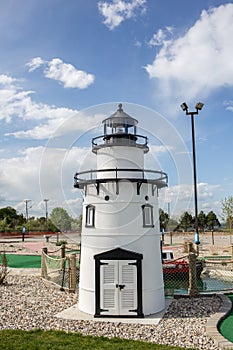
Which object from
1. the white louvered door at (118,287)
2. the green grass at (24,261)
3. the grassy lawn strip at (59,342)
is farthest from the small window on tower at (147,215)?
the green grass at (24,261)

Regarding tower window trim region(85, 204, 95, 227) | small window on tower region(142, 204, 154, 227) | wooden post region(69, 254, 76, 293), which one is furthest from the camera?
wooden post region(69, 254, 76, 293)

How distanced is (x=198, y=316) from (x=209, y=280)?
702 cm

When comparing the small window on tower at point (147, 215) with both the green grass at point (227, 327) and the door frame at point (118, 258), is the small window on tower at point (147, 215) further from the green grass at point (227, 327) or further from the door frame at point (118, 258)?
the green grass at point (227, 327)

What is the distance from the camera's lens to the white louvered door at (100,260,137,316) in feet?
31.5

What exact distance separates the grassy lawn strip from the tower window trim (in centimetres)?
317

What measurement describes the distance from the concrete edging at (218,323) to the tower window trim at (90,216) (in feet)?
13.1

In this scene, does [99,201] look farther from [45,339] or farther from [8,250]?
[8,250]

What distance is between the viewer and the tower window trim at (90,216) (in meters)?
10.2

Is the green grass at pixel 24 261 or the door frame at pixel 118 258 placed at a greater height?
the door frame at pixel 118 258

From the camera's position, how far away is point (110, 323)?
8.98 meters

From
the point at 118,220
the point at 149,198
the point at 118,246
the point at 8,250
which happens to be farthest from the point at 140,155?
the point at 8,250

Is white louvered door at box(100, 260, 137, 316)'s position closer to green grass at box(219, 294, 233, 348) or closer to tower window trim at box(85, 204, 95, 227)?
tower window trim at box(85, 204, 95, 227)

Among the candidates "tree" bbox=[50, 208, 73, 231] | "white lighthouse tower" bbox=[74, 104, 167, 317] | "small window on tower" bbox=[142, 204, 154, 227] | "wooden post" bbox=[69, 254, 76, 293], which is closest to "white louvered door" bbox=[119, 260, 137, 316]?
"white lighthouse tower" bbox=[74, 104, 167, 317]

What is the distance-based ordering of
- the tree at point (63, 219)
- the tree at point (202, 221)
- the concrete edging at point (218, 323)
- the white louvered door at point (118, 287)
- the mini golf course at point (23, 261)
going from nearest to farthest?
1. the concrete edging at point (218, 323)
2. the white louvered door at point (118, 287)
3. the tree at point (63, 219)
4. the mini golf course at point (23, 261)
5. the tree at point (202, 221)
